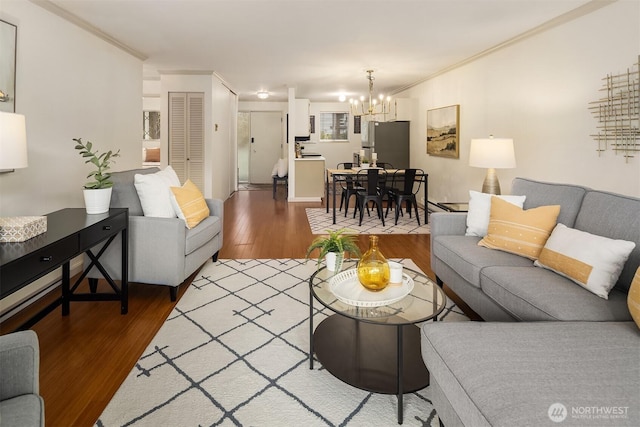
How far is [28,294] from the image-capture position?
2.89 meters

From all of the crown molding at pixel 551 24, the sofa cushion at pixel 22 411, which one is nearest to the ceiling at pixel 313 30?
the crown molding at pixel 551 24

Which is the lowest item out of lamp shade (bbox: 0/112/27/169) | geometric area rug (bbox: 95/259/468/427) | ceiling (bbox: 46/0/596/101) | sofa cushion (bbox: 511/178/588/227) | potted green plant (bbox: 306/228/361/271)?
geometric area rug (bbox: 95/259/468/427)

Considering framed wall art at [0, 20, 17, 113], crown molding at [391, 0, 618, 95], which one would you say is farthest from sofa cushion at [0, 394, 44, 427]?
crown molding at [391, 0, 618, 95]

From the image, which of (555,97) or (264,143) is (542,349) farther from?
(264,143)

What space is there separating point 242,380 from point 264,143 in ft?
32.2

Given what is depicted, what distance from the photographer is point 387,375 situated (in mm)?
1845

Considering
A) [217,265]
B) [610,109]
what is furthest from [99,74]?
[610,109]

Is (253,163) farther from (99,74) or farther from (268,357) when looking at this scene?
(268,357)

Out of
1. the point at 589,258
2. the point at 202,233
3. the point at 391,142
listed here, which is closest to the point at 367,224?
the point at 391,142

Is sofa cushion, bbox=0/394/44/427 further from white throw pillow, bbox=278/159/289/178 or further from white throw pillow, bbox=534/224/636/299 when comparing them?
white throw pillow, bbox=278/159/289/178

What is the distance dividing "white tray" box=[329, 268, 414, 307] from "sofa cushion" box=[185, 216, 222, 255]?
144cm

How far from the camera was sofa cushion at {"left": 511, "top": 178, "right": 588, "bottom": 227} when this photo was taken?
2496mm

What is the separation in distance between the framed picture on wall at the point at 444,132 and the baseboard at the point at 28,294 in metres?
5.31

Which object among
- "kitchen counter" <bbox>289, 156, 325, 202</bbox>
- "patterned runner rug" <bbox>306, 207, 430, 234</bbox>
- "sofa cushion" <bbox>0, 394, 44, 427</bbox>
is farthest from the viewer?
"kitchen counter" <bbox>289, 156, 325, 202</bbox>
